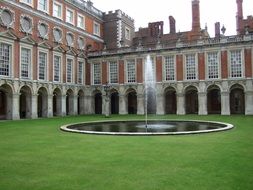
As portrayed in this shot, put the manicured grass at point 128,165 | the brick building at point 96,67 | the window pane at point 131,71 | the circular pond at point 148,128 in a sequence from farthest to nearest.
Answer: the window pane at point 131,71 → the brick building at point 96,67 → the circular pond at point 148,128 → the manicured grass at point 128,165

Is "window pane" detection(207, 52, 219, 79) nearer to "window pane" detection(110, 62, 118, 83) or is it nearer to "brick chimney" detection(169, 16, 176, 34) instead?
"window pane" detection(110, 62, 118, 83)

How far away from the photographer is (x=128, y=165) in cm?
919

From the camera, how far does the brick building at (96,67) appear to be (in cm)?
3453

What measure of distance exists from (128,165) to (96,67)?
39106 millimetres

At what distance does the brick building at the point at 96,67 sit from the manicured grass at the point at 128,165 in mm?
22573

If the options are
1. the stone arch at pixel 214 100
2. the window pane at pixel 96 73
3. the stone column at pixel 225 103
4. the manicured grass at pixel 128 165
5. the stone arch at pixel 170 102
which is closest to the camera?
the manicured grass at pixel 128 165

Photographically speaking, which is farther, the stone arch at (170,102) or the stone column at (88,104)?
the stone column at (88,104)

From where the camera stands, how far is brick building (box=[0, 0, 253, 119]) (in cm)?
3453

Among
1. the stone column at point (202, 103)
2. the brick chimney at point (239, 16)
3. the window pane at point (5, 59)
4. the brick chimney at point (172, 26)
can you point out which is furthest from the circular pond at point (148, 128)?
the brick chimney at point (172, 26)

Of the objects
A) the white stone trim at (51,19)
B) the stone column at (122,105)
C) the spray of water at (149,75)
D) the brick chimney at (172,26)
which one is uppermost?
the brick chimney at (172,26)

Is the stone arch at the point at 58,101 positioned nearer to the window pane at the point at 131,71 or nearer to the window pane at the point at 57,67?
the window pane at the point at 57,67

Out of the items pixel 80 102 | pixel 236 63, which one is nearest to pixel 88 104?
pixel 80 102

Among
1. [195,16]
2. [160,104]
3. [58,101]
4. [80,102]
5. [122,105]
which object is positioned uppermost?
[195,16]

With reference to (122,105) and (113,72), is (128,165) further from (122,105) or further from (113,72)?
(113,72)
